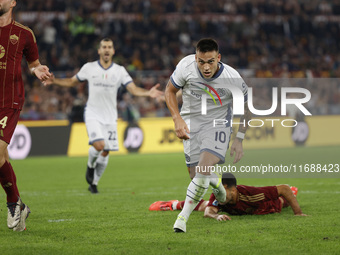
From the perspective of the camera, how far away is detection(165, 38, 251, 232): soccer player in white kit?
20.9 feet

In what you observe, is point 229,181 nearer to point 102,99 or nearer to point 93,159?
point 93,159

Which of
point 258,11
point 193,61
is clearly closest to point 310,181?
point 193,61

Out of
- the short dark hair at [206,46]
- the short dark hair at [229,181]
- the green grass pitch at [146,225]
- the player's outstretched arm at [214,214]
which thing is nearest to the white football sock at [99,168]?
the green grass pitch at [146,225]

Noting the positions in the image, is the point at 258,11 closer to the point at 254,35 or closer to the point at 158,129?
the point at 254,35

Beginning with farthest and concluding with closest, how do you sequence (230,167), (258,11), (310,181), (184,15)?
(258,11), (184,15), (310,181), (230,167)

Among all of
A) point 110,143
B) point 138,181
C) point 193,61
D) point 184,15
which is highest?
point 184,15

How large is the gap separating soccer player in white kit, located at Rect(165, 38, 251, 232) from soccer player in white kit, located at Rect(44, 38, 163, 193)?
3.90m

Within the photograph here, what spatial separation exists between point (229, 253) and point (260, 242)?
59 cm

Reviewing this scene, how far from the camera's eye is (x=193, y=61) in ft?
22.1

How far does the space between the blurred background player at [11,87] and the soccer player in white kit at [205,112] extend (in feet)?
5.01

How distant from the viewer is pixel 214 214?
730 centimetres

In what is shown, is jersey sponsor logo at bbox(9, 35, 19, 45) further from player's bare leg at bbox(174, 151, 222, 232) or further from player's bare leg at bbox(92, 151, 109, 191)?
player's bare leg at bbox(92, 151, 109, 191)

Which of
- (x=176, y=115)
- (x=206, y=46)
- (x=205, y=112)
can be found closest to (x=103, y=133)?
(x=205, y=112)

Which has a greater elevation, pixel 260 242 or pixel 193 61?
pixel 193 61
